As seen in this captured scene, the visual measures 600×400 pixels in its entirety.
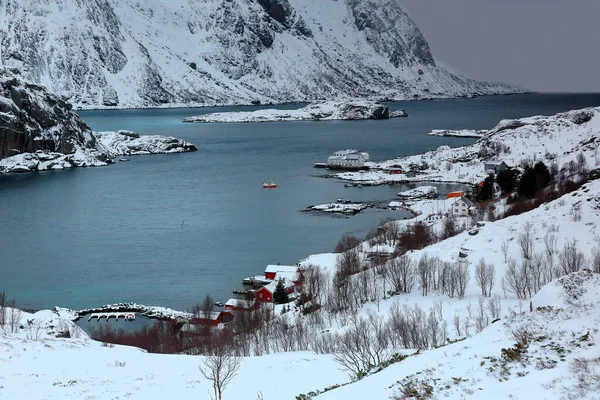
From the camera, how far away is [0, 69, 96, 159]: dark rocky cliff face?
77.6 meters

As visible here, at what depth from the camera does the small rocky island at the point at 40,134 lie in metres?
76.9

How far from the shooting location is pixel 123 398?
12.3 m

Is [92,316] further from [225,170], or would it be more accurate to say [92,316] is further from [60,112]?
[60,112]

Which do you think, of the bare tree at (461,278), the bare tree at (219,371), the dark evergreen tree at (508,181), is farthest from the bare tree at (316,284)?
the dark evergreen tree at (508,181)

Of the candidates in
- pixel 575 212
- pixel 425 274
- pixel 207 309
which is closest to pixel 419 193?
pixel 575 212

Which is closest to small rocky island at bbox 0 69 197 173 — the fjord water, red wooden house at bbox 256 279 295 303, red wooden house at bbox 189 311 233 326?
the fjord water

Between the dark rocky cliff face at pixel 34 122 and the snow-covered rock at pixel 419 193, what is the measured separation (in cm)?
4811

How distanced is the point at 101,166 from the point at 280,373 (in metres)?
71.1

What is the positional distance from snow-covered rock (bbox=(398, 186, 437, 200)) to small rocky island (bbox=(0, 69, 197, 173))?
43671 millimetres

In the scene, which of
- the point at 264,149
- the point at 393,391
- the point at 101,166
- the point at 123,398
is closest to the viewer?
the point at 393,391

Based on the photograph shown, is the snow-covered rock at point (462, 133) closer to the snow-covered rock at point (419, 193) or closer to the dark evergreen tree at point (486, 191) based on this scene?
the snow-covered rock at point (419, 193)

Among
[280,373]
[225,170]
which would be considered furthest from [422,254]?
[225,170]

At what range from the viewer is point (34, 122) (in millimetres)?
80812

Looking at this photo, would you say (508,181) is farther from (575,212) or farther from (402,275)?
(402,275)
